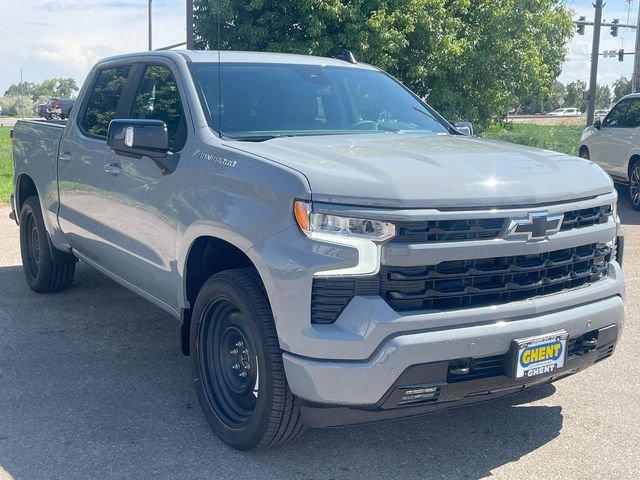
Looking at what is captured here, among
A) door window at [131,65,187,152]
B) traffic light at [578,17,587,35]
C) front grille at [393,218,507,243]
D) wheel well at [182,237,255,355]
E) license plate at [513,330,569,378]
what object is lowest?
license plate at [513,330,569,378]

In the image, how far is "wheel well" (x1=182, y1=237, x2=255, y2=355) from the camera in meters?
4.12

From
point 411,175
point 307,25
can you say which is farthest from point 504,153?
point 307,25

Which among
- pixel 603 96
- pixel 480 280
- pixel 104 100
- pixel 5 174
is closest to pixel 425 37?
A: pixel 5 174

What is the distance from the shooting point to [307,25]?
16281 millimetres

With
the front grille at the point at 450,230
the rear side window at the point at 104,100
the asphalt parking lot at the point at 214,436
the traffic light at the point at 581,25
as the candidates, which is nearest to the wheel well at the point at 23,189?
the rear side window at the point at 104,100

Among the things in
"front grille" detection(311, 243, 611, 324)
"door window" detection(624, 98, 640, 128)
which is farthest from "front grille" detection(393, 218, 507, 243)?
"door window" detection(624, 98, 640, 128)

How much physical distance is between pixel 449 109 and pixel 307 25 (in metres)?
4.14

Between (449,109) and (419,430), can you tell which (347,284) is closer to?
(419,430)

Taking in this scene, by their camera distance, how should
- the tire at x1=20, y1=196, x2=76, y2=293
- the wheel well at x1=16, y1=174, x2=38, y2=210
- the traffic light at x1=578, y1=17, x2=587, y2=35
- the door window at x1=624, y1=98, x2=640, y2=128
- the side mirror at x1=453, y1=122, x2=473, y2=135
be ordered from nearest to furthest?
the side mirror at x1=453, y1=122, x2=473, y2=135
the tire at x1=20, y1=196, x2=76, y2=293
the wheel well at x1=16, y1=174, x2=38, y2=210
the door window at x1=624, y1=98, x2=640, y2=128
the traffic light at x1=578, y1=17, x2=587, y2=35

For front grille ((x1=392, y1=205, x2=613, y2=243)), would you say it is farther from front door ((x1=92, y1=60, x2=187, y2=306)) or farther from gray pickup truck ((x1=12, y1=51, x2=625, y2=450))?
front door ((x1=92, y1=60, x2=187, y2=306))

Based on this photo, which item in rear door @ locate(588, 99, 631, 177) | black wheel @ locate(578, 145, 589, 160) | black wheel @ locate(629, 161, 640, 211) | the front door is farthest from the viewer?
black wheel @ locate(578, 145, 589, 160)

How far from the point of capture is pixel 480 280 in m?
3.45

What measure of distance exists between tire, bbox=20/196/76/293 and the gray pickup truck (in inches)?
76.9

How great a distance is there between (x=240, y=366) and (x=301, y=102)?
1.75m
